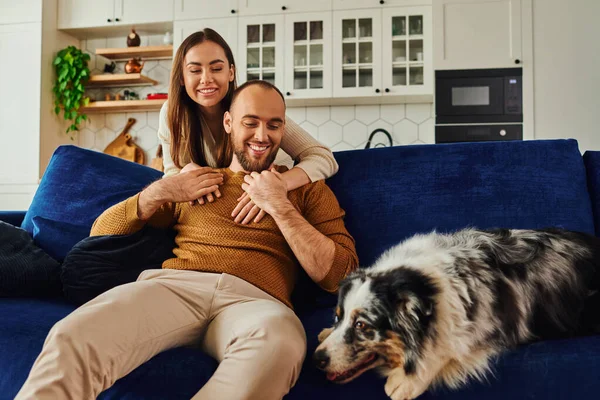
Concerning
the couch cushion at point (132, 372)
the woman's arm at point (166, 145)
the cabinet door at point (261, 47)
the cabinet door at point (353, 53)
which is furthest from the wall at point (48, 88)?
the couch cushion at point (132, 372)

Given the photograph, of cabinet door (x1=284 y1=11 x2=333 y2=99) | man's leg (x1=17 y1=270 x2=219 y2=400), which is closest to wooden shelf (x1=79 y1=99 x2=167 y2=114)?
cabinet door (x1=284 y1=11 x2=333 y2=99)

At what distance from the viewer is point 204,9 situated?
190 inches

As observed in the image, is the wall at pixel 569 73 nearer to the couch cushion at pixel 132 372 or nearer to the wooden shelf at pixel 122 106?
the wooden shelf at pixel 122 106

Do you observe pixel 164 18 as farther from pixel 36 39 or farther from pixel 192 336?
pixel 192 336

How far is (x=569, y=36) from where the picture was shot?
418cm

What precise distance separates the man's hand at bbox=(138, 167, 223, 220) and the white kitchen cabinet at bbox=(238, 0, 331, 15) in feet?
10.8

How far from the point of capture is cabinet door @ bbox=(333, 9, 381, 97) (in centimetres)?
462

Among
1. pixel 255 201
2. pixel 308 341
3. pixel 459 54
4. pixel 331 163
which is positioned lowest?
pixel 308 341

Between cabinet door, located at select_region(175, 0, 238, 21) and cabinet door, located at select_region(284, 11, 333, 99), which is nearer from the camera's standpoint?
cabinet door, located at select_region(284, 11, 333, 99)

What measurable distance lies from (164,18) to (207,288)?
13.0 ft

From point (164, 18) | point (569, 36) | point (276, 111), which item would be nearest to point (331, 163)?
point (276, 111)

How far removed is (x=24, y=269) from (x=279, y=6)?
11.6 feet

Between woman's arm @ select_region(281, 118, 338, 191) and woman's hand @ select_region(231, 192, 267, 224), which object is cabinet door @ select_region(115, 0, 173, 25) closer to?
woman's arm @ select_region(281, 118, 338, 191)

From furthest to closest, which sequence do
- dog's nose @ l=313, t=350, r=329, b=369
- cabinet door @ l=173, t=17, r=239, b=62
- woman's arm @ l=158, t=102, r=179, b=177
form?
Result: cabinet door @ l=173, t=17, r=239, b=62
woman's arm @ l=158, t=102, r=179, b=177
dog's nose @ l=313, t=350, r=329, b=369
